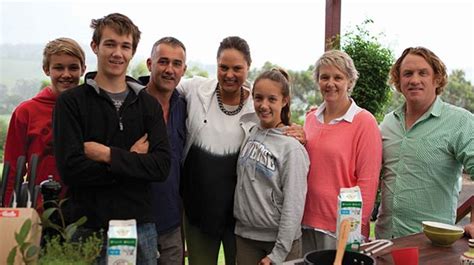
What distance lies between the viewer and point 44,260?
1.05m

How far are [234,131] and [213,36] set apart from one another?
133cm

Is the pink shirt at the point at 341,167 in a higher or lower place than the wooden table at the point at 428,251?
higher

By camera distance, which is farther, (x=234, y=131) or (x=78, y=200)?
(x=234, y=131)

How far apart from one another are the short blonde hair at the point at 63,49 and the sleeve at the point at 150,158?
0.54 metres

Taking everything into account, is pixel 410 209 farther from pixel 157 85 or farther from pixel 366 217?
pixel 157 85

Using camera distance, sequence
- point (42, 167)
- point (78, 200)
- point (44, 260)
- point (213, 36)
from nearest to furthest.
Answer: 1. point (44, 260)
2. point (78, 200)
3. point (42, 167)
4. point (213, 36)

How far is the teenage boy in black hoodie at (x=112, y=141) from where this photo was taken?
167 cm

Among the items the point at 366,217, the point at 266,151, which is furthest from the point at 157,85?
the point at 366,217

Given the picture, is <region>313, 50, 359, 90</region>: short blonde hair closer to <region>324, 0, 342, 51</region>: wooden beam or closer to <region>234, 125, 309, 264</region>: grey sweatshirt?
<region>234, 125, 309, 264</region>: grey sweatshirt

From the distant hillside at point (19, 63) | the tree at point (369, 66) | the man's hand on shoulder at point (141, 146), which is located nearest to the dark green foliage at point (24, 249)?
the man's hand on shoulder at point (141, 146)

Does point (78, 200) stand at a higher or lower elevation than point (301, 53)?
lower

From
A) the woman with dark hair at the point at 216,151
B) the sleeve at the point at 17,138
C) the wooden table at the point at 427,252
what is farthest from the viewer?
the woman with dark hair at the point at 216,151

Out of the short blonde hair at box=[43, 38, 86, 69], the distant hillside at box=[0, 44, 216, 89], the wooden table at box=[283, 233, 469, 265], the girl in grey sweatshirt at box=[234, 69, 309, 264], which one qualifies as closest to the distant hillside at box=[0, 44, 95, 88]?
the distant hillside at box=[0, 44, 216, 89]

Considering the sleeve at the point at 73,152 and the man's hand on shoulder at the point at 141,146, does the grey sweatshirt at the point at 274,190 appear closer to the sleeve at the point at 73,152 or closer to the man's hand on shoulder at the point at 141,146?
the man's hand on shoulder at the point at 141,146
